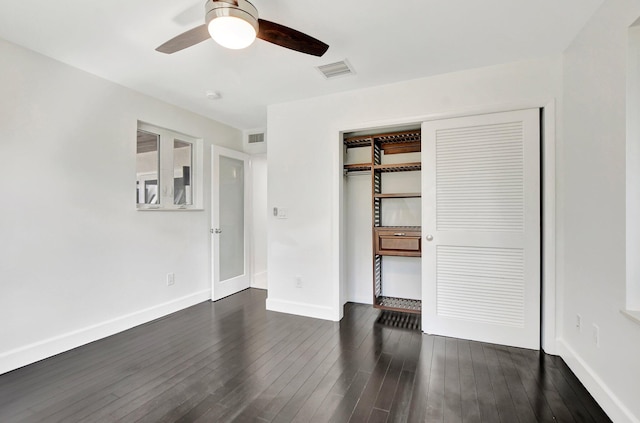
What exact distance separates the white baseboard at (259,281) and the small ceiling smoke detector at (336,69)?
3.18m

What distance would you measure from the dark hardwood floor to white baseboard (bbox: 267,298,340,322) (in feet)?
1.04

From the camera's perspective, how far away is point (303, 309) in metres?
3.36

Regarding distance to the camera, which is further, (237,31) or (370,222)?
(370,222)

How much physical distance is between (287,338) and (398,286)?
1.50 metres

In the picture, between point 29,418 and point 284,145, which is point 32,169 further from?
point 284,145

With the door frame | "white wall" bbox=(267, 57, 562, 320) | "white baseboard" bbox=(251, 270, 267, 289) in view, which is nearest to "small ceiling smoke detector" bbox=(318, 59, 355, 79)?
"white wall" bbox=(267, 57, 562, 320)

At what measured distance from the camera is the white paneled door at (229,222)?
3984mm

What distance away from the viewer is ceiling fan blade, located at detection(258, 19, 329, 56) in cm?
169

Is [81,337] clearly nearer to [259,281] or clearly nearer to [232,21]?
[259,281]

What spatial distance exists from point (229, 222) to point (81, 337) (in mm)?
2078

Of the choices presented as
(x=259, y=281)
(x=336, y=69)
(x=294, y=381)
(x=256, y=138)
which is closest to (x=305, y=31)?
(x=336, y=69)

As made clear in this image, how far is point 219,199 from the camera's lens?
4082mm

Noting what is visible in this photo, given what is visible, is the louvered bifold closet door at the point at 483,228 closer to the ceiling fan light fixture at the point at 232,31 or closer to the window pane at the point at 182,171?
the ceiling fan light fixture at the point at 232,31

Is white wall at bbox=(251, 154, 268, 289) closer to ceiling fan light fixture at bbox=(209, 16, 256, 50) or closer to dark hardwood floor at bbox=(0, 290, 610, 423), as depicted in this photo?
dark hardwood floor at bbox=(0, 290, 610, 423)
